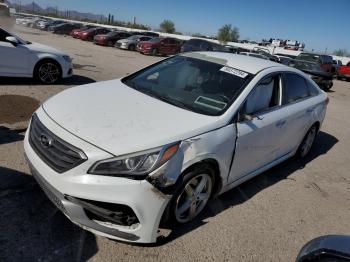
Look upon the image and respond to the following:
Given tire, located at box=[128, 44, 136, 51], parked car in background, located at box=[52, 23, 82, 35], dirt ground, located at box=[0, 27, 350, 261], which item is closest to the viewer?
dirt ground, located at box=[0, 27, 350, 261]

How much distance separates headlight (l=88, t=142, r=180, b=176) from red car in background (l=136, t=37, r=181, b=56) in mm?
24109

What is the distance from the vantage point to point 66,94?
3.79m

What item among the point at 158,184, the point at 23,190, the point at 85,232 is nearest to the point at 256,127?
the point at 158,184

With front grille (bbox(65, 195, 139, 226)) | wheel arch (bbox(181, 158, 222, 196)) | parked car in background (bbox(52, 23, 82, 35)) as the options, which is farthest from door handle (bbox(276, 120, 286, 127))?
parked car in background (bbox(52, 23, 82, 35))

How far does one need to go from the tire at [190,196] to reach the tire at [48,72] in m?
6.62

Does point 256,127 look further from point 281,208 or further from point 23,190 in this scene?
point 23,190

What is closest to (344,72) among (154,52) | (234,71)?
(154,52)

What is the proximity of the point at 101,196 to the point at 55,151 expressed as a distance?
578mm

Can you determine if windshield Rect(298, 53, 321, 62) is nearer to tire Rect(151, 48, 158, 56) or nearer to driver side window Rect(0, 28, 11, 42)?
tire Rect(151, 48, 158, 56)

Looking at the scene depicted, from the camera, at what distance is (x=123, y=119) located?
317cm

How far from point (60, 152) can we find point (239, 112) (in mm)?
1821

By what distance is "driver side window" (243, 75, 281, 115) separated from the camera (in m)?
3.83

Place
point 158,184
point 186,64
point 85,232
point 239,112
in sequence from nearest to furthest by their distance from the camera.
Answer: point 158,184, point 85,232, point 239,112, point 186,64

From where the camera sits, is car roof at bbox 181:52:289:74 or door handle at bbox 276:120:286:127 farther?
door handle at bbox 276:120:286:127
